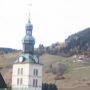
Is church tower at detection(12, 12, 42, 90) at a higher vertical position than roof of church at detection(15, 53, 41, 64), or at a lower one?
lower

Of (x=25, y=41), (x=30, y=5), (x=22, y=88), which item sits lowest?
(x=22, y=88)

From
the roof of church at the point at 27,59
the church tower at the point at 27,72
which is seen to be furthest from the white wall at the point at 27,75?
the roof of church at the point at 27,59

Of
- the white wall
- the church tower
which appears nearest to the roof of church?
the church tower

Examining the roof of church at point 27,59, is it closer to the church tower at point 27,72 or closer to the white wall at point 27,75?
the church tower at point 27,72


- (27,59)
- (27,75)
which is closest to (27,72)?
(27,75)

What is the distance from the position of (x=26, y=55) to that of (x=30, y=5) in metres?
11.5

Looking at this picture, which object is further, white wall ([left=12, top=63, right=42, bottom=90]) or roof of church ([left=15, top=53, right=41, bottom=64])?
roof of church ([left=15, top=53, right=41, bottom=64])

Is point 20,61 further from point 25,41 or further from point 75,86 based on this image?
point 75,86

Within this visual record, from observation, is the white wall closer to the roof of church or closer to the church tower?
the church tower

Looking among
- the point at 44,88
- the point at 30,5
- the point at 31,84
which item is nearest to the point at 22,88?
the point at 31,84

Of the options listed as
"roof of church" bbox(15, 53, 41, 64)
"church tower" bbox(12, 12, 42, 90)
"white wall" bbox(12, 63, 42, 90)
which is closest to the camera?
"white wall" bbox(12, 63, 42, 90)

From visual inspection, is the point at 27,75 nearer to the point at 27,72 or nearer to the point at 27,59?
the point at 27,72

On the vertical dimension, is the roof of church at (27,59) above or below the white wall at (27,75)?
above

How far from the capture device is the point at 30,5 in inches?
4990
